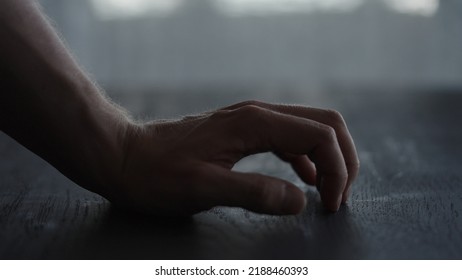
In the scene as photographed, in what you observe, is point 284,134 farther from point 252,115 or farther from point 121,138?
point 121,138

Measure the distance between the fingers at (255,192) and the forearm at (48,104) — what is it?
0.47 feet

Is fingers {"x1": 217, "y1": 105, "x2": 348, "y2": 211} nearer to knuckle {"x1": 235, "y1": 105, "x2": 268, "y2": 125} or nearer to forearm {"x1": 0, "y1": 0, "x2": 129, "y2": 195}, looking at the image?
knuckle {"x1": 235, "y1": 105, "x2": 268, "y2": 125}

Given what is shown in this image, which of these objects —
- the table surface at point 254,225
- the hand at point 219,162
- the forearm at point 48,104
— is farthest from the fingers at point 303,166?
the forearm at point 48,104

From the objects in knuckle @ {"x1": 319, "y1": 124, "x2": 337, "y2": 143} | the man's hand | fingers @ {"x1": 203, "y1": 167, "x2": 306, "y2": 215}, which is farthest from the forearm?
knuckle @ {"x1": 319, "y1": 124, "x2": 337, "y2": 143}

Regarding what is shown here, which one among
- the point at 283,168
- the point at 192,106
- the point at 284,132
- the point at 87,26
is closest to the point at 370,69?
the point at 87,26

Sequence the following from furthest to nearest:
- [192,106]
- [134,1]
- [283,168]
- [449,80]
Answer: [134,1]
[449,80]
[192,106]
[283,168]

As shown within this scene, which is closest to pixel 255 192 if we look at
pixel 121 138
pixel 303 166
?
pixel 121 138

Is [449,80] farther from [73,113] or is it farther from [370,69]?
[73,113]

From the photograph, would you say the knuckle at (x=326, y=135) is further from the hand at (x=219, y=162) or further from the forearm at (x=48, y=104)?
the forearm at (x=48, y=104)

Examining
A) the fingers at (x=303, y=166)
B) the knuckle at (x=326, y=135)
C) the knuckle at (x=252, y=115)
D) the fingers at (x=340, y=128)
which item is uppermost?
the knuckle at (x=252, y=115)

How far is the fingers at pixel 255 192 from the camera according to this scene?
708mm

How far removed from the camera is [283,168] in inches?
50.3

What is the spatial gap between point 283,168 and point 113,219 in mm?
553
